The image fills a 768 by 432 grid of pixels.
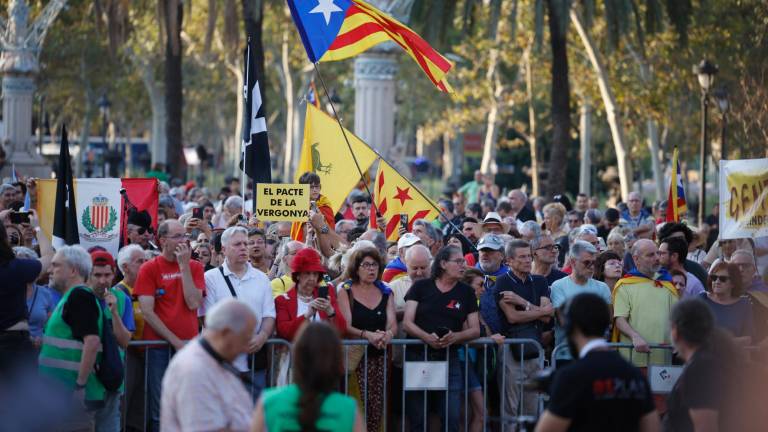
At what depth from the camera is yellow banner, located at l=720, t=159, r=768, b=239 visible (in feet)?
40.5

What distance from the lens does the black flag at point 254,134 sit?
13.6 metres

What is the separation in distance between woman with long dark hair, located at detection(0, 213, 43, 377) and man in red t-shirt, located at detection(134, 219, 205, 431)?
2.85 feet

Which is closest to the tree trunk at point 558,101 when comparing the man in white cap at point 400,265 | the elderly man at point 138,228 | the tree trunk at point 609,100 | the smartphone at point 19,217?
the tree trunk at point 609,100

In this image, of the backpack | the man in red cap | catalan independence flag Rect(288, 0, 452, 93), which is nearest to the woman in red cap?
the man in red cap

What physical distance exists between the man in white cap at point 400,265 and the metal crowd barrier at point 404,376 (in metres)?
1.04

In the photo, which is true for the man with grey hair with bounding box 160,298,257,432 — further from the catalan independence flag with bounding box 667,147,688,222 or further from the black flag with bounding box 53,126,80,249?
the catalan independence flag with bounding box 667,147,688,222

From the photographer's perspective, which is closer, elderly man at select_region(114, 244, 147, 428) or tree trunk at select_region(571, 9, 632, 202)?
elderly man at select_region(114, 244, 147, 428)

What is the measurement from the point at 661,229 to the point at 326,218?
3.21 meters

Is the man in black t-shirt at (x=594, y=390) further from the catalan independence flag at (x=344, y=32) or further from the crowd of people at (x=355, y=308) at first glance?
the catalan independence flag at (x=344, y=32)

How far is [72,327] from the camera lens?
28.6 feet

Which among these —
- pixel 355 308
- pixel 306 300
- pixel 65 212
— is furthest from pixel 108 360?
pixel 65 212

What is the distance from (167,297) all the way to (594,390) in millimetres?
4380

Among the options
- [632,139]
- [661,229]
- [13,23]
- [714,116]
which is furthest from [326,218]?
[632,139]

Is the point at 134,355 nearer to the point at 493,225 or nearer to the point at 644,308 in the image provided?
the point at 644,308
